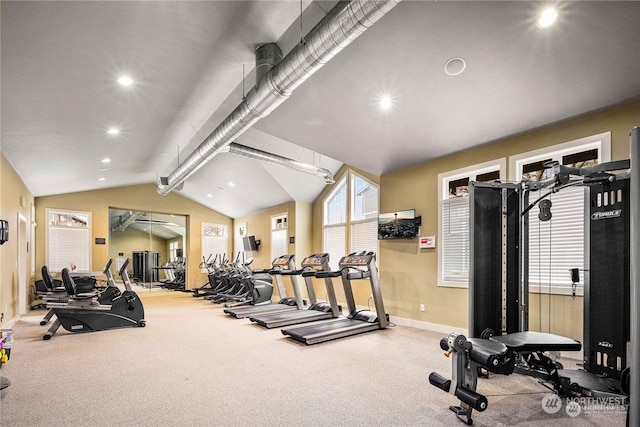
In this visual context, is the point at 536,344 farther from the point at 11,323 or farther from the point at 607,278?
the point at 11,323

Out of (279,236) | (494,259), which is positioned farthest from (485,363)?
(279,236)

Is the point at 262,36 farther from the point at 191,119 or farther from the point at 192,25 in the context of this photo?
the point at 191,119

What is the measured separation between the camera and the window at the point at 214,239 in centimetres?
1253

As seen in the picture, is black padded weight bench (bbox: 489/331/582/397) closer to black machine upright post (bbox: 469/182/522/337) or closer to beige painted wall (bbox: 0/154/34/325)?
black machine upright post (bbox: 469/182/522/337)

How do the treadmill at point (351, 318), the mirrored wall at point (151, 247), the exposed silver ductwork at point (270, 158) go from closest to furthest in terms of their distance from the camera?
the treadmill at point (351, 318) < the exposed silver ductwork at point (270, 158) < the mirrored wall at point (151, 247)

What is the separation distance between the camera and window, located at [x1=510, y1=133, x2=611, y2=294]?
414 centimetres

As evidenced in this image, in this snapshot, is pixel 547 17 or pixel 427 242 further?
pixel 427 242

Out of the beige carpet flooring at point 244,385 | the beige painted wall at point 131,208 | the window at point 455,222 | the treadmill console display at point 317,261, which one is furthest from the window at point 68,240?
the window at point 455,222

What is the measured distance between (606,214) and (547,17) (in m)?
1.83

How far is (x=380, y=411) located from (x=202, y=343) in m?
3.04

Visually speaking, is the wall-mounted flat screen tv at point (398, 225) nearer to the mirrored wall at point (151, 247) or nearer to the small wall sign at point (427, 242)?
the small wall sign at point (427, 242)

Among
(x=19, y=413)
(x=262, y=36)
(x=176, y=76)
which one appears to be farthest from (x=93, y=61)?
(x=19, y=413)

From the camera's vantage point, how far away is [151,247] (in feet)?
40.6

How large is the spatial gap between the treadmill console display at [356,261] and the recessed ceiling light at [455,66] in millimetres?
3086
